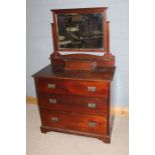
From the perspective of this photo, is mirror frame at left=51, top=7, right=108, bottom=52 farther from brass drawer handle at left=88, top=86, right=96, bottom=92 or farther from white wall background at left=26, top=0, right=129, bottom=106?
brass drawer handle at left=88, top=86, right=96, bottom=92

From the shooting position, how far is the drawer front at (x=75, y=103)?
2.25m

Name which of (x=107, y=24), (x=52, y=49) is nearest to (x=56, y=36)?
(x=52, y=49)

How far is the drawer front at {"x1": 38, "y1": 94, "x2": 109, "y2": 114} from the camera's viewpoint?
2254mm

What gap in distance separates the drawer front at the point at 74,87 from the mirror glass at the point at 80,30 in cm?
63

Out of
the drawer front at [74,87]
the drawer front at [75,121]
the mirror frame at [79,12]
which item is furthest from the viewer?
the mirror frame at [79,12]

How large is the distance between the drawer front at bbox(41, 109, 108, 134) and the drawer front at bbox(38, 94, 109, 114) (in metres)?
0.07

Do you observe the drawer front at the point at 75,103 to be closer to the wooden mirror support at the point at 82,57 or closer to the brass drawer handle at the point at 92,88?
the brass drawer handle at the point at 92,88

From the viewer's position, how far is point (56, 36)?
2768 mm

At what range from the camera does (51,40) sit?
292cm

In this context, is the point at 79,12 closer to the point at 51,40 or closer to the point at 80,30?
the point at 80,30

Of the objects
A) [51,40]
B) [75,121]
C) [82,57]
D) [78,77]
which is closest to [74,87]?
[78,77]

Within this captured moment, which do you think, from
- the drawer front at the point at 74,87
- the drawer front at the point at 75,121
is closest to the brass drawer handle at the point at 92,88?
the drawer front at the point at 74,87

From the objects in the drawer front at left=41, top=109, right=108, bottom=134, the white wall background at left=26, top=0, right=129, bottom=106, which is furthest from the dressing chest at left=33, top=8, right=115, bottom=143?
the white wall background at left=26, top=0, right=129, bottom=106
